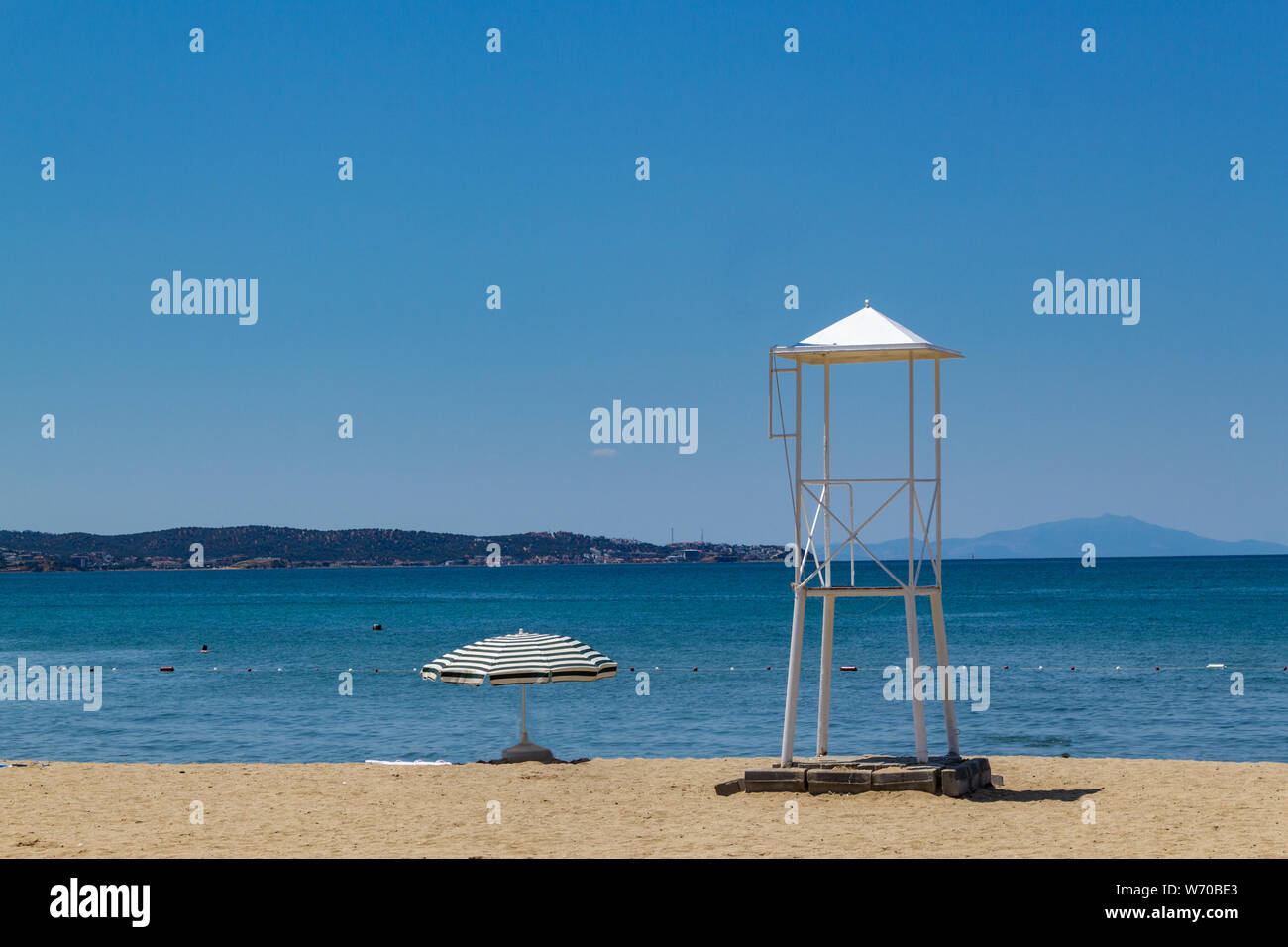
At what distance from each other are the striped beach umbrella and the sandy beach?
1.24m

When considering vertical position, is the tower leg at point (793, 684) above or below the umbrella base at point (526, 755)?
above

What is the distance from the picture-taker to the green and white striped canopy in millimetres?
17203

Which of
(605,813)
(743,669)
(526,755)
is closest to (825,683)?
(605,813)

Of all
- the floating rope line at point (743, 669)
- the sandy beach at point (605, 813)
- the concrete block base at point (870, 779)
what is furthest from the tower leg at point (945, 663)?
the floating rope line at point (743, 669)

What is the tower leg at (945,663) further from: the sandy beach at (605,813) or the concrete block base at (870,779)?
the sandy beach at (605,813)

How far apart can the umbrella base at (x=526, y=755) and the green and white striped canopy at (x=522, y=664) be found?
1.47 metres

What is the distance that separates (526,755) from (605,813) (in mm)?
4510

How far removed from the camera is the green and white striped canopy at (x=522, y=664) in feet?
56.4

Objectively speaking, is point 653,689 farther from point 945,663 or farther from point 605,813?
point 605,813

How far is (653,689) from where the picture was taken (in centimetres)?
3622
